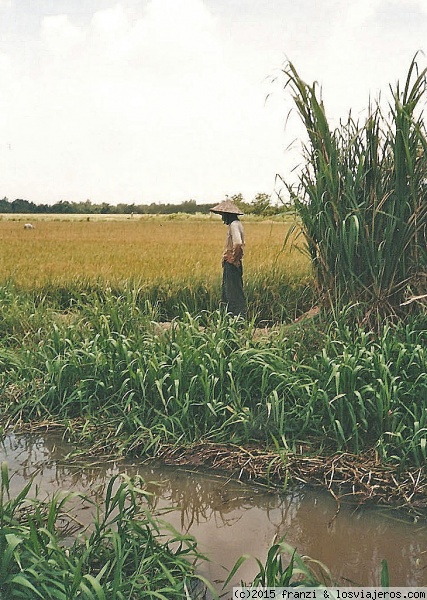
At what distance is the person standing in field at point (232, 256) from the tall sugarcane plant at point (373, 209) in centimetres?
88

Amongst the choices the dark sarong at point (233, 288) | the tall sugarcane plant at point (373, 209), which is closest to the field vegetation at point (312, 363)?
the tall sugarcane plant at point (373, 209)

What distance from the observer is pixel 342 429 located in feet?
12.7

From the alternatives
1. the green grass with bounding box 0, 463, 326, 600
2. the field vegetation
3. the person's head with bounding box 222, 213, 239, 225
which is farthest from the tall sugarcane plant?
the green grass with bounding box 0, 463, 326, 600

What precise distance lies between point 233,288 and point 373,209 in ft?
5.42

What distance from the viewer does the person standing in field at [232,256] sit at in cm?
584

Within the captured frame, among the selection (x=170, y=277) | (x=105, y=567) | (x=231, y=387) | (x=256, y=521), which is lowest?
(x=256, y=521)

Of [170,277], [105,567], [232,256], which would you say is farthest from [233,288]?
[105,567]

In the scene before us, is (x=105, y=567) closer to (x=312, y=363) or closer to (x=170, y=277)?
(x=312, y=363)

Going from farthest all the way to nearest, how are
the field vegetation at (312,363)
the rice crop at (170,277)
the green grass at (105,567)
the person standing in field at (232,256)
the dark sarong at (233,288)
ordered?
the rice crop at (170,277), the dark sarong at (233,288), the person standing in field at (232,256), the field vegetation at (312,363), the green grass at (105,567)

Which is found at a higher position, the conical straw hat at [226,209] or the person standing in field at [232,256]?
the conical straw hat at [226,209]

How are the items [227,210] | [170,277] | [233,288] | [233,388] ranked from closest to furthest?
[233,388], [227,210], [233,288], [170,277]

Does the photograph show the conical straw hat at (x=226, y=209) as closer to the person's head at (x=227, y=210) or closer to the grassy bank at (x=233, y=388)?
the person's head at (x=227, y=210)

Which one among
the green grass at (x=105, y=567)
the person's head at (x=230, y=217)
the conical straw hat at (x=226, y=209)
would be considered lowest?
the green grass at (x=105, y=567)

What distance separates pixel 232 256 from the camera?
593 centimetres
